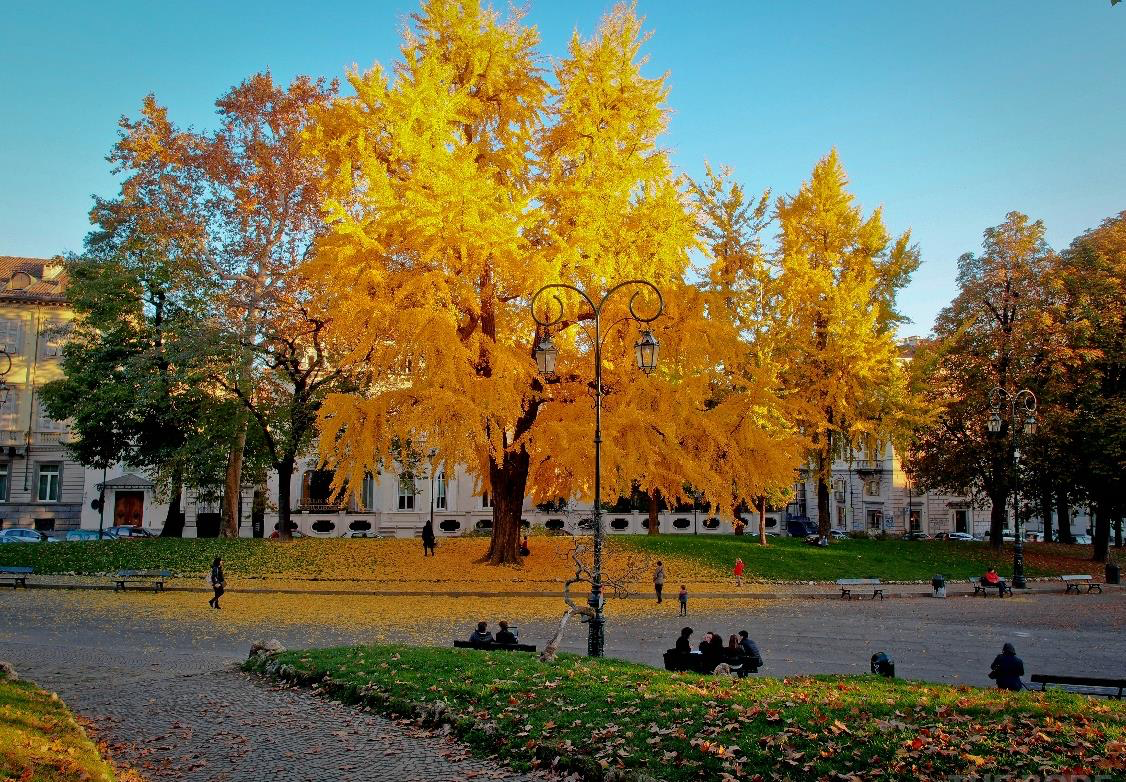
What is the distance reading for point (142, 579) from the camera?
28.2 m

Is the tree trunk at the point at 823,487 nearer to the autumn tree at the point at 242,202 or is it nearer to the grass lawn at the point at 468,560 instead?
the grass lawn at the point at 468,560

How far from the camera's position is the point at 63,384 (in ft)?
121

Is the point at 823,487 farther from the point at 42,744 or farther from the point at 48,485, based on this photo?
the point at 48,485

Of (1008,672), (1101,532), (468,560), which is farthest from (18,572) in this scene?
(1101,532)

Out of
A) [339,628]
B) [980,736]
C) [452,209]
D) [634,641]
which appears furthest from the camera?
[452,209]

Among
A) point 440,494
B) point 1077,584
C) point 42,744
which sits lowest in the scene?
point 1077,584

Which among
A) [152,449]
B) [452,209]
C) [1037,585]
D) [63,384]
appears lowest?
[1037,585]

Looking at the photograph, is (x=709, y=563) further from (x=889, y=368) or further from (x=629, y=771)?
(x=629, y=771)

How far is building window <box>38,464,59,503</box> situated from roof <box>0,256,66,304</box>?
1113 cm

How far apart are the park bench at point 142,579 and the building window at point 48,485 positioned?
3020cm

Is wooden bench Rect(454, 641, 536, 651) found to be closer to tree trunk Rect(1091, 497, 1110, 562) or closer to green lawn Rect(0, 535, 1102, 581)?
green lawn Rect(0, 535, 1102, 581)

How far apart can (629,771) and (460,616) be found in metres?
14.6

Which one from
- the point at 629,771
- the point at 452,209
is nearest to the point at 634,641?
the point at 629,771

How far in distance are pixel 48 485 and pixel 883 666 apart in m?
54.9
